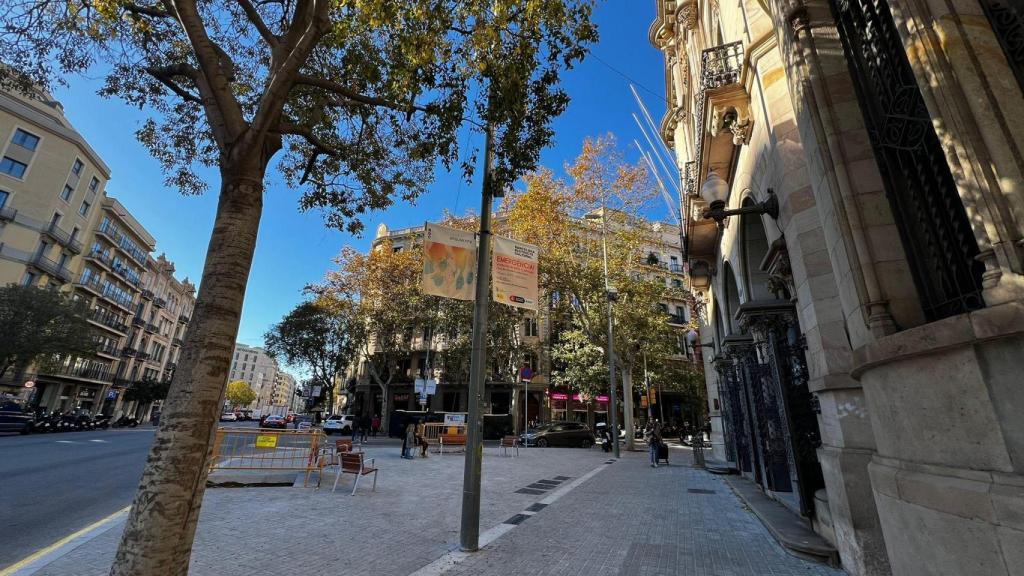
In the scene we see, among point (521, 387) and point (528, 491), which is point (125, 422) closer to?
point (521, 387)

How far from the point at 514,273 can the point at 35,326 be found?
3817 cm

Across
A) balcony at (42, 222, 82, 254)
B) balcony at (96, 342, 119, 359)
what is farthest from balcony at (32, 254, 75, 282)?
balcony at (96, 342, 119, 359)

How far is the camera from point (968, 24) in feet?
10.1

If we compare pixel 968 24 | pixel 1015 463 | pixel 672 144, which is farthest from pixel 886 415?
pixel 672 144

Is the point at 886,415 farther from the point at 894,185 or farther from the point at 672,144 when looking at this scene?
the point at 672,144

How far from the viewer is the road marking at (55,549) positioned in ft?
14.0

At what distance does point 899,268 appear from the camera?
384 centimetres

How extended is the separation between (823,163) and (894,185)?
30.0 inches

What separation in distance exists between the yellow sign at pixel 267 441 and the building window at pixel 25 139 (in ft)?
155

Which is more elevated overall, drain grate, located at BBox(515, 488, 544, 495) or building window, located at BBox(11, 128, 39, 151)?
building window, located at BBox(11, 128, 39, 151)

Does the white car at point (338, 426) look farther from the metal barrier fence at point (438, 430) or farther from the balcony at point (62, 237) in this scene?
the balcony at point (62, 237)

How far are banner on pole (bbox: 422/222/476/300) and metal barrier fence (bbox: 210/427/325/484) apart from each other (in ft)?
19.4

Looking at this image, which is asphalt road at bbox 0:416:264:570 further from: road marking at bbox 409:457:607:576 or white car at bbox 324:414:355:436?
white car at bbox 324:414:355:436

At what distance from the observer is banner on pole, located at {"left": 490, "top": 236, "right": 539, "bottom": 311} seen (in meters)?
6.42
